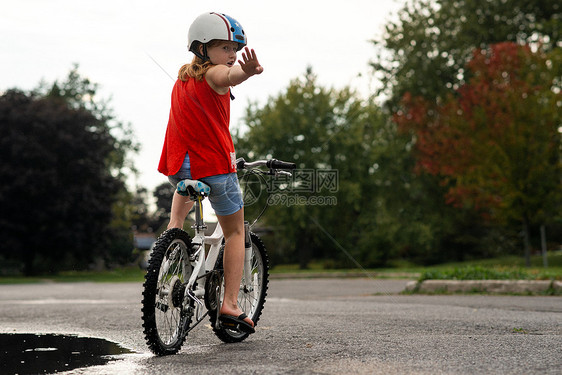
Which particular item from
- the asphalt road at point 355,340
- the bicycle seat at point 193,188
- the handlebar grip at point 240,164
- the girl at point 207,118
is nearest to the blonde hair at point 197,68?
the girl at point 207,118

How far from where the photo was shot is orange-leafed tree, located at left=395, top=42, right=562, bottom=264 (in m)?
21.9

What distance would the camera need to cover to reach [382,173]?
3198 cm

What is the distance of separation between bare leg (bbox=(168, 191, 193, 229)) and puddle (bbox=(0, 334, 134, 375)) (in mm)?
887

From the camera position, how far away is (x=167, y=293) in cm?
410

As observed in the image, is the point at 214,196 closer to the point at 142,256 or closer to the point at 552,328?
the point at 142,256

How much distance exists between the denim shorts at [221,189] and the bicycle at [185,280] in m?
0.09

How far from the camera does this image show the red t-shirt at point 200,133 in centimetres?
423

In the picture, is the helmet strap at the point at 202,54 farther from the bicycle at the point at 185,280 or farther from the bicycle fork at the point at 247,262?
the bicycle fork at the point at 247,262

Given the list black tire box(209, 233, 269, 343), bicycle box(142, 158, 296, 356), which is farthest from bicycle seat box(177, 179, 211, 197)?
black tire box(209, 233, 269, 343)

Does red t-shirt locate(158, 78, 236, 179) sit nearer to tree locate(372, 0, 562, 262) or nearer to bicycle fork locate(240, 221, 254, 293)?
bicycle fork locate(240, 221, 254, 293)

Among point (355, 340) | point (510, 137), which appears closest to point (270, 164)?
point (355, 340)

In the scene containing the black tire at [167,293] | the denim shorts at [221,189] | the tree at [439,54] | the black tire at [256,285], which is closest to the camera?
the black tire at [167,293]

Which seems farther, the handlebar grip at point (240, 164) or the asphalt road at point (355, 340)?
the handlebar grip at point (240, 164)

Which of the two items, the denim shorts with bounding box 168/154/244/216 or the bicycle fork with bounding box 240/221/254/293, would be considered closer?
the denim shorts with bounding box 168/154/244/216
